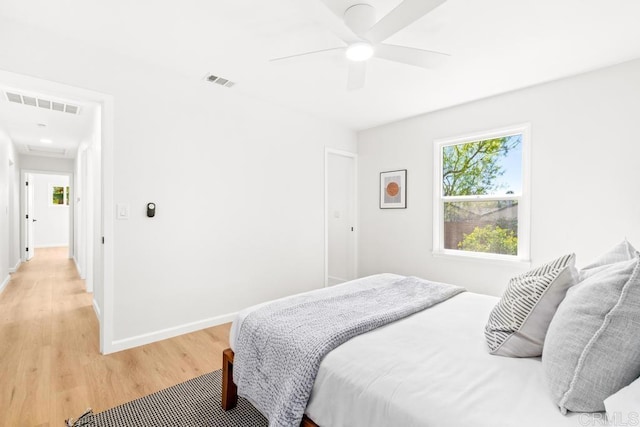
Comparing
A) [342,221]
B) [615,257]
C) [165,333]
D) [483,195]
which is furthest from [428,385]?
[342,221]

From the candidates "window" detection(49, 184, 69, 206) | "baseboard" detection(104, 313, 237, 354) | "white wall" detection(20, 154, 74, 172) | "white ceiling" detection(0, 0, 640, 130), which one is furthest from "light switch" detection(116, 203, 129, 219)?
"window" detection(49, 184, 69, 206)

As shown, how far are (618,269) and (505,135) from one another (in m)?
2.68

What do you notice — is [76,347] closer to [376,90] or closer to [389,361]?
[389,361]

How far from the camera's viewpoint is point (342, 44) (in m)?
2.35

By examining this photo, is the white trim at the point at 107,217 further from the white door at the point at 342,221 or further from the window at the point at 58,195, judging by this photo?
the window at the point at 58,195

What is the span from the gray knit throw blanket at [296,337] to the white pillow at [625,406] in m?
0.86

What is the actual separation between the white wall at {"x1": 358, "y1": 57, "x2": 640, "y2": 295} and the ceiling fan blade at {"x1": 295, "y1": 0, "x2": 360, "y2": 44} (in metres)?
2.06

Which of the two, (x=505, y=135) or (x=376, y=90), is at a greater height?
(x=376, y=90)

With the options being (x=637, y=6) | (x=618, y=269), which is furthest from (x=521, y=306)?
(x=637, y=6)

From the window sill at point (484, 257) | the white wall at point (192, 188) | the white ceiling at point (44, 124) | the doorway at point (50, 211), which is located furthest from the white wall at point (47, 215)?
the window sill at point (484, 257)

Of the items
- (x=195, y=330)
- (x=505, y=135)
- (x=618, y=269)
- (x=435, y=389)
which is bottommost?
(x=195, y=330)

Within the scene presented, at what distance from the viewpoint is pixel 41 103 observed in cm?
317

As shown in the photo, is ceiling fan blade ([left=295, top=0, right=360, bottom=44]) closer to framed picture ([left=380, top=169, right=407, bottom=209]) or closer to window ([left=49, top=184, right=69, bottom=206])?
framed picture ([left=380, top=169, right=407, bottom=209])

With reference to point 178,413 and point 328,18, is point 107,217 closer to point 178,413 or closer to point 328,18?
point 178,413
